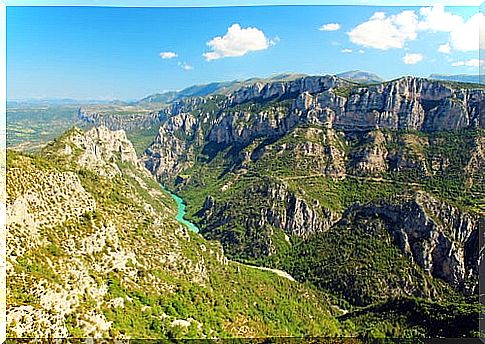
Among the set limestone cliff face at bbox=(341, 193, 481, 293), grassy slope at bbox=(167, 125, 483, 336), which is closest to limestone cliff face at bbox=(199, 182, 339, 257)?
grassy slope at bbox=(167, 125, 483, 336)

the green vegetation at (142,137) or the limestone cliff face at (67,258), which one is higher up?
the green vegetation at (142,137)

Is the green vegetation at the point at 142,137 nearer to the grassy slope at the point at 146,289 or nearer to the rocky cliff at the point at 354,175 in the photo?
the rocky cliff at the point at 354,175

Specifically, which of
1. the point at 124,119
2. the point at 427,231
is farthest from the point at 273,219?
the point at 124,119

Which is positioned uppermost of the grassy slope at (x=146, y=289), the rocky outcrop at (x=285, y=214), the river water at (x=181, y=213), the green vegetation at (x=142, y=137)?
the green vegetation at (x=142, y=137)

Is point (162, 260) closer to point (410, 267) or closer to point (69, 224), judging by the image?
point (69, 224)

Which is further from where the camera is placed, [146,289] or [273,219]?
[273,219]

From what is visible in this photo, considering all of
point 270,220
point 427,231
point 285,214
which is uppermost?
point 427,231

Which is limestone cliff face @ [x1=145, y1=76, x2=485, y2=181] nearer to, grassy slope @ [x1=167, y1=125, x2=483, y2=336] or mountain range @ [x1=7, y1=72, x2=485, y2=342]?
mountain range @ [x1=7, y1=72, x2=485, y2=342]

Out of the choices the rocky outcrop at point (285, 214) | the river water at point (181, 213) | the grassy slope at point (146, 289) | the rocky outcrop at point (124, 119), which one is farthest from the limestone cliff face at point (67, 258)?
the rocky outcrop at point (124, 119)

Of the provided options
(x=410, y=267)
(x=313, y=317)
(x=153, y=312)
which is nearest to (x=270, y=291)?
(x=313, y=317)

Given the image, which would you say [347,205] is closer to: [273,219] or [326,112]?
[273,219]

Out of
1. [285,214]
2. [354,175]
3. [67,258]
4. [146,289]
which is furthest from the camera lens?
[354,175]
